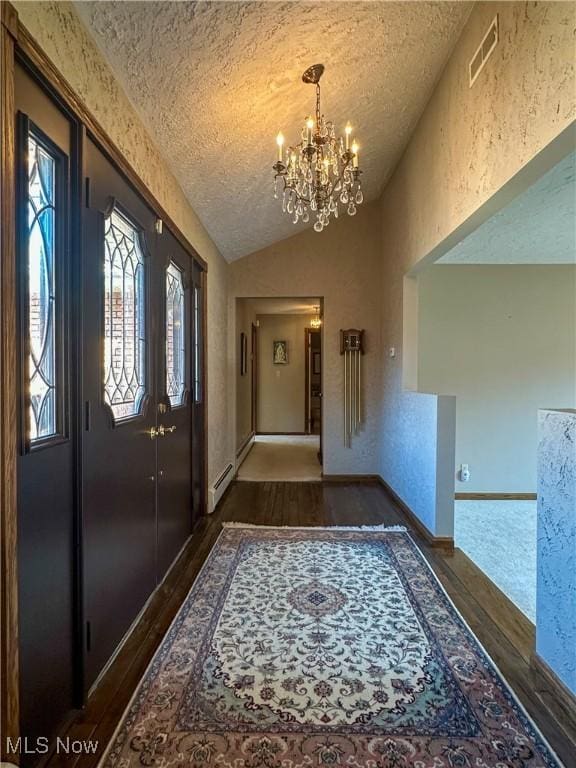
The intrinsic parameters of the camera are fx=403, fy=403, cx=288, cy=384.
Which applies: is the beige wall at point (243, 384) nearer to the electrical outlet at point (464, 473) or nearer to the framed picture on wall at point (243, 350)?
the framed picture on wall at point (243, 350)

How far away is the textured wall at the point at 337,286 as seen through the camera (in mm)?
4910

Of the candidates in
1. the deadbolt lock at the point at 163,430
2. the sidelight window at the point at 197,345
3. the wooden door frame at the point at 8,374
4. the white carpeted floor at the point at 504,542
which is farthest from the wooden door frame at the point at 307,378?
the wooden door frame at the point at 8,374

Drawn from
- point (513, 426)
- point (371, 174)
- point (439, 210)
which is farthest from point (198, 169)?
point (513, 426)

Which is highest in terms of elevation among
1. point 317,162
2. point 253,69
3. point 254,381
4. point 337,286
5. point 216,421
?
point 253,69

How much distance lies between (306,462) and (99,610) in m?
4.41

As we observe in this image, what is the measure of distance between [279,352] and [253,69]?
6602 millimetres

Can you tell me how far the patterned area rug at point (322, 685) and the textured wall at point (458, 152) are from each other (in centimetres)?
119

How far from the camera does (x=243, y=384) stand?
6344 millimetres

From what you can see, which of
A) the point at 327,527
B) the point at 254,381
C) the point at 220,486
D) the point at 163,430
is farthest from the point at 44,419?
the point at 254,381

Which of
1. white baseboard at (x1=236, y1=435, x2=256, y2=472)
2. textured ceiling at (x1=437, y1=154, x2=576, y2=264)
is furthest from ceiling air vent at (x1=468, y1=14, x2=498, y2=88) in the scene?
white baseboard at (x1=236, y1=435, x2=256, y2=472)

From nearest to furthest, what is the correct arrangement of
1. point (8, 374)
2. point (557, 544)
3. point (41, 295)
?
1. point (8, 374)
2. point (41, 295)
3. point (557, 544)

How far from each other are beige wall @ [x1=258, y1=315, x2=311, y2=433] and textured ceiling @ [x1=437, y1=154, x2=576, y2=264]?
4697 millimetres

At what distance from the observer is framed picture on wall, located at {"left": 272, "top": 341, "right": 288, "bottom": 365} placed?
8.65 meters

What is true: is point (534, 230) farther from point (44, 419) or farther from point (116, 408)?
point (44, 419)
